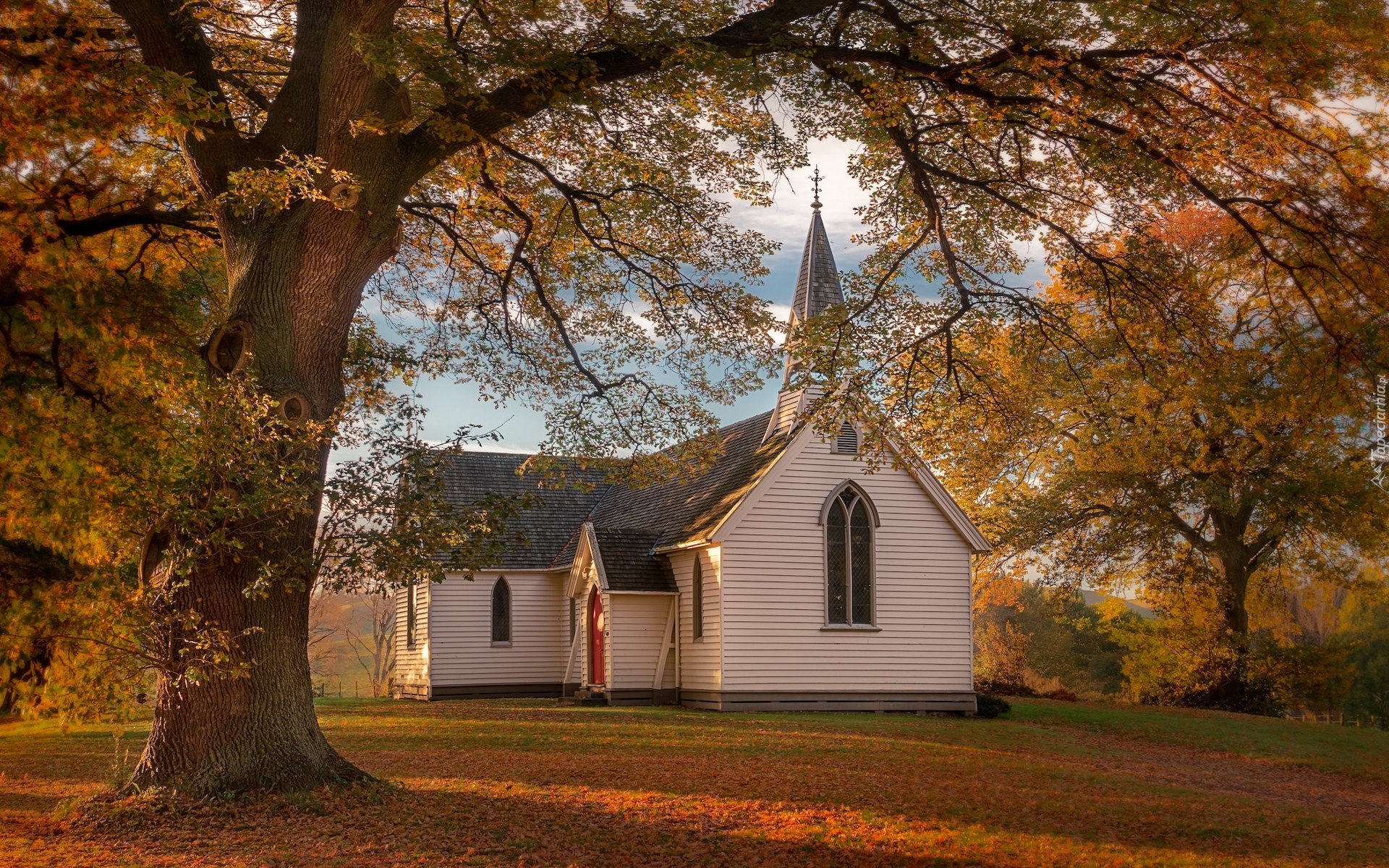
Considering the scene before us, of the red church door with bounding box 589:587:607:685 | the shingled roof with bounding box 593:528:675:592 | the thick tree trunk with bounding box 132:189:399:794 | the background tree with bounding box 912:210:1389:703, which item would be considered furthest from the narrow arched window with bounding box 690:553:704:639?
the thick tree trunk with bounding box 132:189:399:794

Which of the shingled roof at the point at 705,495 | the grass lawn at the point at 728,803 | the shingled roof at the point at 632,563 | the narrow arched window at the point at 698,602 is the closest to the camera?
the grass lawn at the point at 728,803

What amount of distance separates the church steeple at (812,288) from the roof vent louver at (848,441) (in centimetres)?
160

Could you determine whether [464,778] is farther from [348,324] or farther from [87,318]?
[87,318]

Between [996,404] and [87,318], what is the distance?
471 inches

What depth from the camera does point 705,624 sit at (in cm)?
2628

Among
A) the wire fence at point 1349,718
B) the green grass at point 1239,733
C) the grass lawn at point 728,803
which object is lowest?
the wire fence at point 1349,718

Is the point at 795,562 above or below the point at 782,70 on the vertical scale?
below

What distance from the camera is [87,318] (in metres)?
11.3

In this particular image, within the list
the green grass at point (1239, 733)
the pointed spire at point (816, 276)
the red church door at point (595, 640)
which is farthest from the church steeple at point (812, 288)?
the green grass at point (1239, 733)

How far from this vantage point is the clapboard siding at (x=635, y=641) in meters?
27.9

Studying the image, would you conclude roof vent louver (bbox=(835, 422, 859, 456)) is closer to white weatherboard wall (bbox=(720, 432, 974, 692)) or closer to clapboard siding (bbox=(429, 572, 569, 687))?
white weatherboard wall (bbox=(720, 432, 974, 692))

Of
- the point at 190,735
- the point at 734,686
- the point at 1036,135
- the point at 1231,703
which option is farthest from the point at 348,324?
the point at 1231,703

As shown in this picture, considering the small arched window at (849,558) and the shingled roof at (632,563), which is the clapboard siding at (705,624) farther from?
the small arched window at (849,558)

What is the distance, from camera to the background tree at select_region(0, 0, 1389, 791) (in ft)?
37.1
